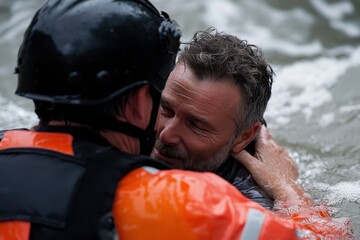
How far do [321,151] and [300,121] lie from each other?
3.10 ft

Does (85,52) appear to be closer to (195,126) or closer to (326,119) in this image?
(195,126)

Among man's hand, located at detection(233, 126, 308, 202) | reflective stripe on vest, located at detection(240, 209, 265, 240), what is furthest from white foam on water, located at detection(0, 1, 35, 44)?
reflective stripe on vest, located at detection(240, 209, 265, 240)

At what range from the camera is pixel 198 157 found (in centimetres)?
341

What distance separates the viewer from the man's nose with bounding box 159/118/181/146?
10.7 feet

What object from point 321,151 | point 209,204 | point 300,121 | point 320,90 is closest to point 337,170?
point 321,151

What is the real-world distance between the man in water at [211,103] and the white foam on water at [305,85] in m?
2.81

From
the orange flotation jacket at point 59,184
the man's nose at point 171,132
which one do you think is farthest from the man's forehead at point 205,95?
the orange flotation jacket at point 59,184

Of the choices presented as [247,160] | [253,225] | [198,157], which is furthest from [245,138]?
[253,225]

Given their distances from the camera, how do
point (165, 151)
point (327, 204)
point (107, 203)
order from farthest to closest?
point (327, 204), point (165, 151), point (107, 203)

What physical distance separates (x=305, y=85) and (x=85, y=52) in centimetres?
559

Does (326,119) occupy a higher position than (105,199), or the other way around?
(326,119)

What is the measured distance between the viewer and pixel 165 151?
3.27 m

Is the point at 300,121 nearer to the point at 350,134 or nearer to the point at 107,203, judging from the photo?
the point at 350,134

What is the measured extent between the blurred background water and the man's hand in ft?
1.17
